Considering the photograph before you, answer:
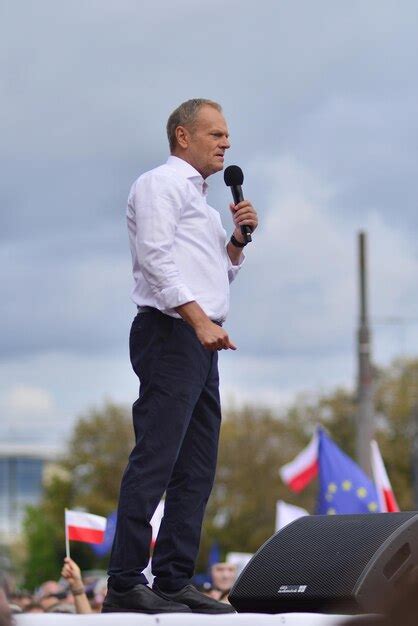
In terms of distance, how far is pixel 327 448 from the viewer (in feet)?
49.5

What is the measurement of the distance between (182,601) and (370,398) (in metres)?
20.0

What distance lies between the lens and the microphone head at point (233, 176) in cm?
567

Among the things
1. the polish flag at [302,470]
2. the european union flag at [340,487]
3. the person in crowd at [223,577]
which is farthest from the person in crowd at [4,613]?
the polish flag at [302,470]

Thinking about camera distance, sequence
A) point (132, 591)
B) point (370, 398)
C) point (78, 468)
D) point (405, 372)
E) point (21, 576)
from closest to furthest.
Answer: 1. point (132, 591)
2. point (370, 398)
3. point (405, 372)
4. point (78, 468)
5. point (21, 576)

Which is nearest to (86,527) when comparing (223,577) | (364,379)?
(223,577)

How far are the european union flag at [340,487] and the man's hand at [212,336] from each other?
29.1 feet

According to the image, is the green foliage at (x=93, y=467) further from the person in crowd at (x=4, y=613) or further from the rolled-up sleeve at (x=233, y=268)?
the person in crowd at (x=4, y=613)

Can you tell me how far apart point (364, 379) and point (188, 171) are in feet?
66.1

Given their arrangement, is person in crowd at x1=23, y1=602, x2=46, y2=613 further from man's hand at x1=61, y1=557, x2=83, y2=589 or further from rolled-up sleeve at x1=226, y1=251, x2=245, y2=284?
rolled-up sleeve at x1=226, y1=251, x2=245, y2=284

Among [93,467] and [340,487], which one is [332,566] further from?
[93,467]

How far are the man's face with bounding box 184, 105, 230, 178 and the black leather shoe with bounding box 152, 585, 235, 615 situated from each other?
1.56 metres

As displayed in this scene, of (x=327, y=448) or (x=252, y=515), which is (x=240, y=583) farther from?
(x=252, y=515)

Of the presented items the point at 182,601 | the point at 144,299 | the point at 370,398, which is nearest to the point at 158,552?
the point at 182,601

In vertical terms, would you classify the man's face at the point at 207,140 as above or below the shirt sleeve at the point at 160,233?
above
